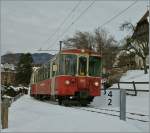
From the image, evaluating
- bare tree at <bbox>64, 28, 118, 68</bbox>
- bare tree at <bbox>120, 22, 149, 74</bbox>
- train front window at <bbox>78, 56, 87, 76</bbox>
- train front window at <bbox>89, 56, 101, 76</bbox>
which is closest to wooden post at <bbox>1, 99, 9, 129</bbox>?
train front window at <bbox>78, 56, 87, 76</bbox>

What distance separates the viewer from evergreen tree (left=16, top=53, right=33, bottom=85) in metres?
105

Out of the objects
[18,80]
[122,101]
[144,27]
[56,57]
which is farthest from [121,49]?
[18,80]

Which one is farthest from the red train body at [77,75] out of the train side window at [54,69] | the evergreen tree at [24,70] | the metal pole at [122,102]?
the evergreen tree at [24,70]

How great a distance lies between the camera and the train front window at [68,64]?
868 inches

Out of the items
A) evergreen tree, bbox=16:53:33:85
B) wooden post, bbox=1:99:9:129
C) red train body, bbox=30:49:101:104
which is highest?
evergreen tree, bbox=16:53:33:85

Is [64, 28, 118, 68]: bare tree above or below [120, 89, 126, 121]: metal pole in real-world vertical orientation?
above

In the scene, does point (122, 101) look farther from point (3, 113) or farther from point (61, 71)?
point (61, 71)

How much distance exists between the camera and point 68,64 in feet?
72.5

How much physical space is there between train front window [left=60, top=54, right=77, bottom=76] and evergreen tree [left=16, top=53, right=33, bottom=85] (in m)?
83.1

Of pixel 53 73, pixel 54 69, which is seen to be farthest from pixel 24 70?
pixel 54 69

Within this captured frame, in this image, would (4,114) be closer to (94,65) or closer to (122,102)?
(122,102)

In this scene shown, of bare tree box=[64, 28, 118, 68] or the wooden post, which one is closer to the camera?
the wooden post

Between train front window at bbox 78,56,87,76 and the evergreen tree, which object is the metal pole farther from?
the evergreen tree

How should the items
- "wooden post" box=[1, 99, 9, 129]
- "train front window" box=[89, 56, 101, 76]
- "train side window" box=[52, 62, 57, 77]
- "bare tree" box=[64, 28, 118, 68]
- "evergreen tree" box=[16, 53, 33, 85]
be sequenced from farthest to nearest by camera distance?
1. "evergreen tree" box=[16, 53, 33, 85]
2. "bare tree" box=[64, 28, 118, 68]
3. "train side window" box=[52, 62, 57, 77]
4. "train front window" box=[89, 56, 101, 76]
5. "wooden post" box=[1, 99, 9, 129]
